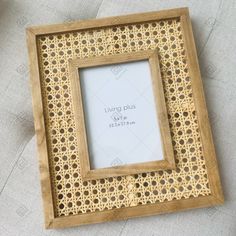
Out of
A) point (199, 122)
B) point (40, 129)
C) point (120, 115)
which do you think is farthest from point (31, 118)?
point (199, 122)

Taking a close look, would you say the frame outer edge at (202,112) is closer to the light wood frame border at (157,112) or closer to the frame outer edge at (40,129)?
the light wood frame border at (157,112)

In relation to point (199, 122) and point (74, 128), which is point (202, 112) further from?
point (74, 128)

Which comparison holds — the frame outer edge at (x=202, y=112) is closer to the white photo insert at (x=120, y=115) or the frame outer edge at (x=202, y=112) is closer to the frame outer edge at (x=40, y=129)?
the white photo insert at (x=120, y=115)

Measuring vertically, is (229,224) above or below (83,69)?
below

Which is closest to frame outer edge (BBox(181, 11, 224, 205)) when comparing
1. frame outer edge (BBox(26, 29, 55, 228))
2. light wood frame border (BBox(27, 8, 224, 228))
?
light wood frame border (BBox(27, 8, 224, 228))

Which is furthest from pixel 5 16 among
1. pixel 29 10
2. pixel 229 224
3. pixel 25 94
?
pixel 229 224

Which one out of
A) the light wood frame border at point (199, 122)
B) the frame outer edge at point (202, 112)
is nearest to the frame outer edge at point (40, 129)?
the light wood frame border at point (199, 122)

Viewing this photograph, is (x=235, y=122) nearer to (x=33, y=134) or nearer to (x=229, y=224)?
(x=229, y=224)
